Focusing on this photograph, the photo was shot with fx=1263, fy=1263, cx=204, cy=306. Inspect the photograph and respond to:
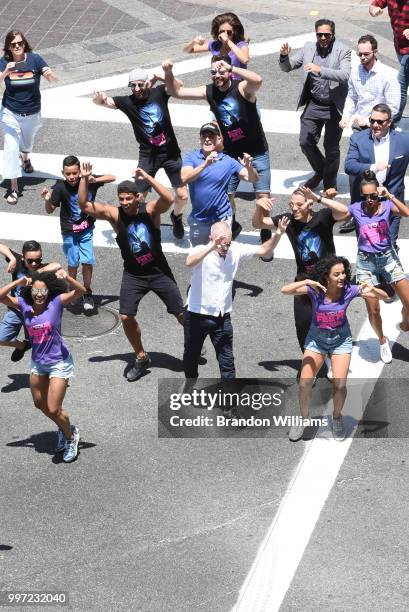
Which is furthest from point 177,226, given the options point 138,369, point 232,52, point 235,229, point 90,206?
point 138,369

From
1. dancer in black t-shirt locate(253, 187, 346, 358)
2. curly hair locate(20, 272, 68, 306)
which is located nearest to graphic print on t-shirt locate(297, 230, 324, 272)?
dancer in black t-shirt locate(253, 187, 346, 358)

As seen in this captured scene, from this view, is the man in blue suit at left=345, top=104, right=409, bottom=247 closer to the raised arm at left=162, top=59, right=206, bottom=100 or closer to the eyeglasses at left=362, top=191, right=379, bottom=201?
the eyeglasses at left=362, top=191, right=379, bottom=201

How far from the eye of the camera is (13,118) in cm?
1499

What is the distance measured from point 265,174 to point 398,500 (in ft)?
15.8

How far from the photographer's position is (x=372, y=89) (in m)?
13.7

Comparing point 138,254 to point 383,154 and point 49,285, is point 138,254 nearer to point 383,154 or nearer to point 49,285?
point 49,285

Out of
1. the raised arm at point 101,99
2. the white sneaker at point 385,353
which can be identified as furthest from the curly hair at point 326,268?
the raised arm at point 101,99

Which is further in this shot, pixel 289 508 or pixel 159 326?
pixel 159 326

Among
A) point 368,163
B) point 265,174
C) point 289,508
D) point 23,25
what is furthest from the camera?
point 23,25

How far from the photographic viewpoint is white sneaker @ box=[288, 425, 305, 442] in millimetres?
10547

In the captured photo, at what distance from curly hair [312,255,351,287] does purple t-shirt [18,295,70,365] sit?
2.11m

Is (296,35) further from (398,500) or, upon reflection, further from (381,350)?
(398,500)

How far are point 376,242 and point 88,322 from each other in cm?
302

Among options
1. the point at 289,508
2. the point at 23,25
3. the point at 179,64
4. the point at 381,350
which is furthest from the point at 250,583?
the point at 23,25
